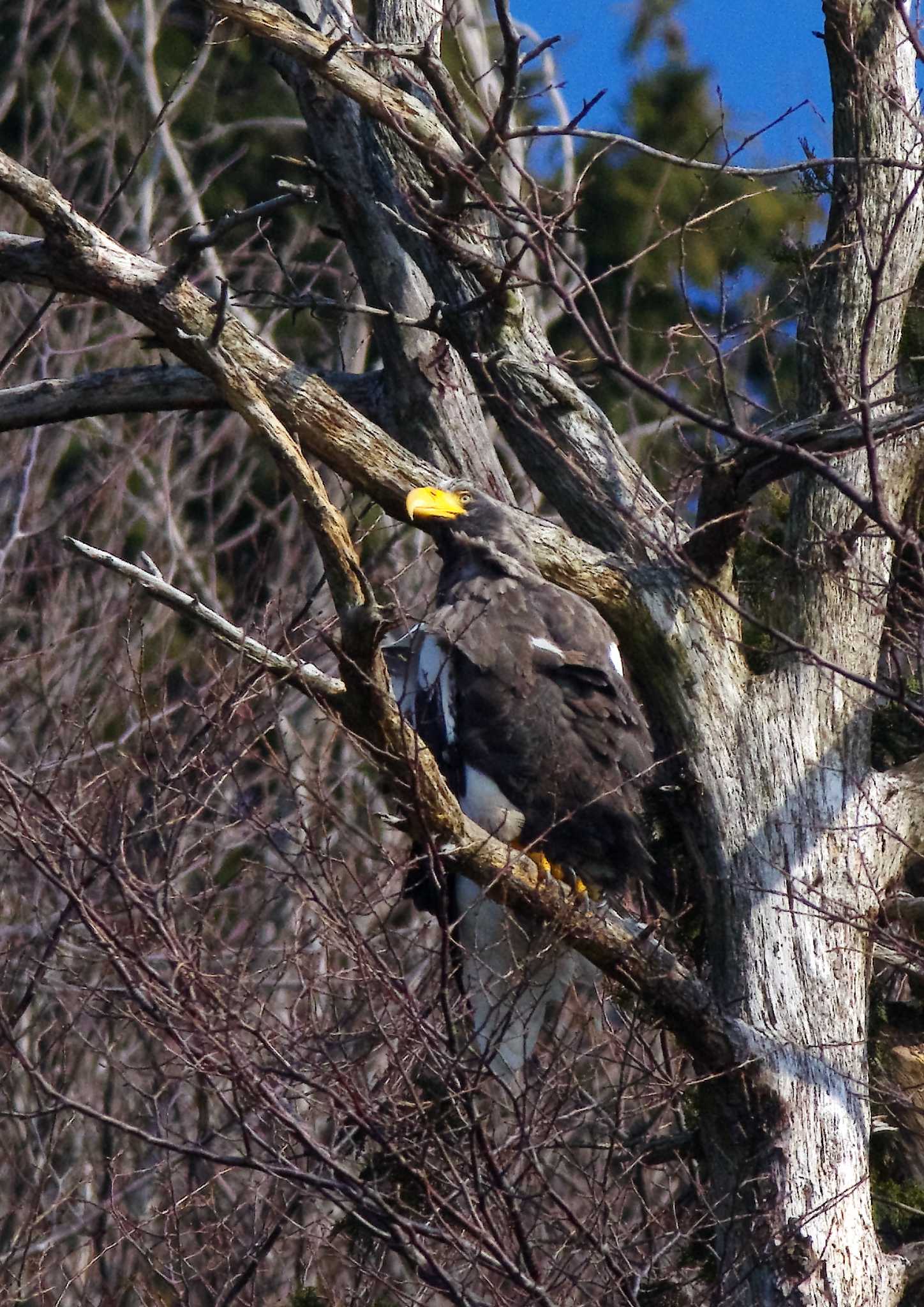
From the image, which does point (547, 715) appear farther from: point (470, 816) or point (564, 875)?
point (564, 875)

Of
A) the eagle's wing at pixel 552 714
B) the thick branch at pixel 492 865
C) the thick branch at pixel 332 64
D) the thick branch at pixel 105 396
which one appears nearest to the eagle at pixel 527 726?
the eagle's wing at pixel 552 714

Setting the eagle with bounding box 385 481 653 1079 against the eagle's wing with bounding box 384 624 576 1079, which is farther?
the eagle with bounding box 385 481 653 1079

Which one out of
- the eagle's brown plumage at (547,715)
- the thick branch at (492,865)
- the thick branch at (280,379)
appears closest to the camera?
the thick branch at (492,865)

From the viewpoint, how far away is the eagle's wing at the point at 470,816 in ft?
16.8

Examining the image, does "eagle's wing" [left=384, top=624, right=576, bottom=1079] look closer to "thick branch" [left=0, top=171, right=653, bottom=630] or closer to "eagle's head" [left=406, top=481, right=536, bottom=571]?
"eagle's head" [left=406, top=481, right=536, bottom=571]

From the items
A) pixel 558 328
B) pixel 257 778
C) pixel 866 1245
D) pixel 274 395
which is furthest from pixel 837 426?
pixel 558 328

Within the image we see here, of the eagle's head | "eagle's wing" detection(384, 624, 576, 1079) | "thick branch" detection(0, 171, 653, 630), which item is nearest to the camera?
"thick branch" detection(0, 171, 653, 630)

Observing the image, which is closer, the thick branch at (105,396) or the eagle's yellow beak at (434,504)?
the eagle's yellow beak at (434,504)

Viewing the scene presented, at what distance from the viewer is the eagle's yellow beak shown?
5.23 metres

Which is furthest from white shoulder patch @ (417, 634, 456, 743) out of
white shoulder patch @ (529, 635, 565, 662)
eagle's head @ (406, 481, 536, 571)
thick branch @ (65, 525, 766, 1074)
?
thick branch @ (65, 525, 766, 1074)

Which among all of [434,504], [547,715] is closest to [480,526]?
[434,504]

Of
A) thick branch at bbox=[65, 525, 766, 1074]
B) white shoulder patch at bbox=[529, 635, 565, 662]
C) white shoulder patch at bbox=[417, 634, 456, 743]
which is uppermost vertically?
white shoulder patch at bbox=[529, 635, 565, 662]

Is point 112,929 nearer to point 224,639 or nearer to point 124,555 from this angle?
point 224,639

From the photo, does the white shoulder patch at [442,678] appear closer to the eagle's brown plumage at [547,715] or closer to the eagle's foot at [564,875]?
the eagle's brown plumage at [547,715]
